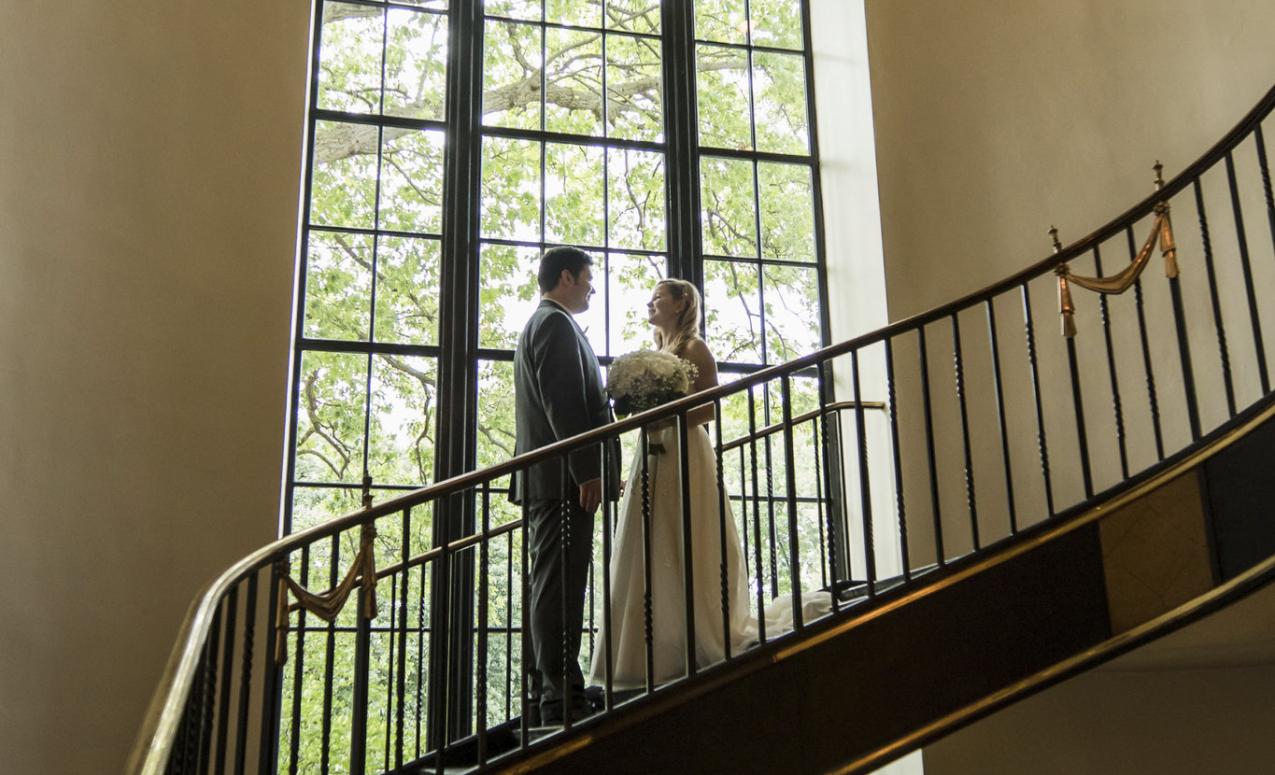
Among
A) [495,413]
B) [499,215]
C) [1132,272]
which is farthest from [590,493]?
[499,215]

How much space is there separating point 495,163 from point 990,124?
2.55 metres

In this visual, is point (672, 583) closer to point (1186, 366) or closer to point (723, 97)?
point (1186, 366)

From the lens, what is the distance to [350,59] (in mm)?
6477

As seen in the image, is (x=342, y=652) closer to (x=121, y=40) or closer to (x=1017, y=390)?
(x=121, y=40)

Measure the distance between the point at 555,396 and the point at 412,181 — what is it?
8.44 ft

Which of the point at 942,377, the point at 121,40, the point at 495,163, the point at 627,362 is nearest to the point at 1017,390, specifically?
the point at 942,377

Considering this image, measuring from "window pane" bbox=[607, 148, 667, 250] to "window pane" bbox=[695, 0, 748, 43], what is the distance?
87cm

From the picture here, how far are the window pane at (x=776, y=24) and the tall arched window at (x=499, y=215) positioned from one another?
0.01 m

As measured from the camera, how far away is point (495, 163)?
21.6 feet

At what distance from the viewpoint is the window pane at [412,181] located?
634 cm

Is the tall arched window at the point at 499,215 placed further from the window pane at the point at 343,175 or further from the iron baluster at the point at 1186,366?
the iron baluster at the point at 1186,366

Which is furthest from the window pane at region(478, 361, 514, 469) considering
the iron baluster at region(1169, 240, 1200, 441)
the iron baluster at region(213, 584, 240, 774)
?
the iron baluster at region(1169, 240, 1200, 441)

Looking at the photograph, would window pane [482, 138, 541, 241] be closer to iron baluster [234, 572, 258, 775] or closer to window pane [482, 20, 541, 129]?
window pane [482, 20, 541, 129]

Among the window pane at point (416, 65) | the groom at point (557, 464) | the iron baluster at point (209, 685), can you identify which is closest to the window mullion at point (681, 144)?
the window pane at point (416, 65)
